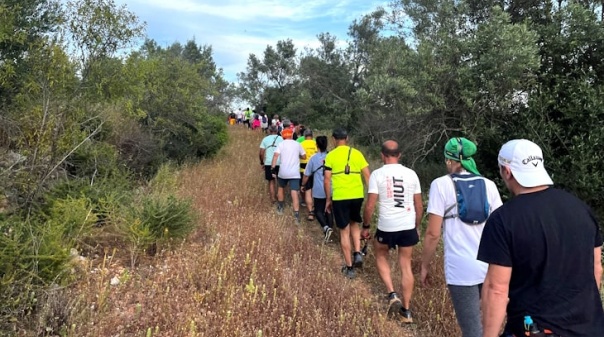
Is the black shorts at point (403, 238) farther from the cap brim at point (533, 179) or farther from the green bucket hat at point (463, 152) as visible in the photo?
the cap brim at point (533, 179)

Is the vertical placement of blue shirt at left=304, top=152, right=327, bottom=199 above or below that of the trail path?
above

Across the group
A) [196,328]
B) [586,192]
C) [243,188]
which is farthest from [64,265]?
[586,192]

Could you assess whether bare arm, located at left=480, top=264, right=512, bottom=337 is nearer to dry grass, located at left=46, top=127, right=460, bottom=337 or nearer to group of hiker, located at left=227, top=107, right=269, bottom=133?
dry grass, located at left=46, top=127, right=460, bottom=337

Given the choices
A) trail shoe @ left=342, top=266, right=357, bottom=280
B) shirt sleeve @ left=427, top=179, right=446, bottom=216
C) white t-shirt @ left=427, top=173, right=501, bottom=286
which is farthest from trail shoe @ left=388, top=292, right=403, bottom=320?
shirt sleeve @ left=427, top=179, right=446, bottom=216

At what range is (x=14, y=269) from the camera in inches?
135

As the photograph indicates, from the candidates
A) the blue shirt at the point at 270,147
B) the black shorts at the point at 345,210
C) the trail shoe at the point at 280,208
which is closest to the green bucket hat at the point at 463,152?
the black shorts at the point at 345,210

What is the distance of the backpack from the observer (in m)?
2.91

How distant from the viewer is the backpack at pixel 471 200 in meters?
2.91

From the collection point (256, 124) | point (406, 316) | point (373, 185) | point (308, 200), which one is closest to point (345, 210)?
point (373, 185)

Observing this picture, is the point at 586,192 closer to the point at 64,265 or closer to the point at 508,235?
the point at 508,235

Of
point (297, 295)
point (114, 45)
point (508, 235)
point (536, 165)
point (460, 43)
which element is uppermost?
point (460, 43)

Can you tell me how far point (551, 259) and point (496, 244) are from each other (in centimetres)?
24

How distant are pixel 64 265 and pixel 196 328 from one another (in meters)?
1.51

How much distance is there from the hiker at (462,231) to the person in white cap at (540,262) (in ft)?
3.27
